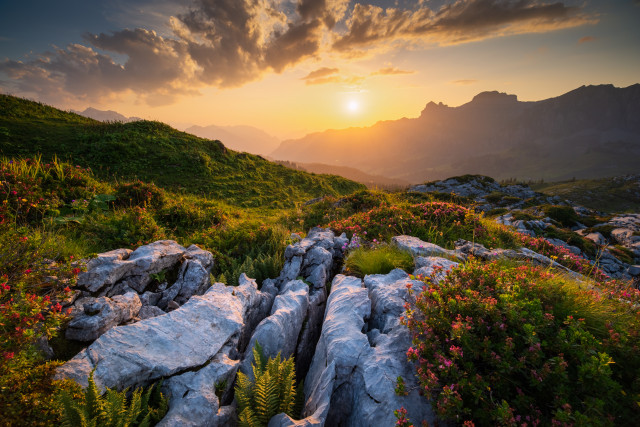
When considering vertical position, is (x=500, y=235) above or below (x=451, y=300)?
below

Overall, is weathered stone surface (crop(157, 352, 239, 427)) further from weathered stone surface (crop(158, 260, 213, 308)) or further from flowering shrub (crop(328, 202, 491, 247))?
flowering shrub (crop(328, 202, 491, 247))

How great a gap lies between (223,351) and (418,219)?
28.5 ft

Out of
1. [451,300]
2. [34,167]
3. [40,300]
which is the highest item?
[34,167]

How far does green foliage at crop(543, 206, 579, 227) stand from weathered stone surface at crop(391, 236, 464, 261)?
17939mm

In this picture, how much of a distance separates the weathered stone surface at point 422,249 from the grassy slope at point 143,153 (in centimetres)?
1609

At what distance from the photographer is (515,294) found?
11.7 feet

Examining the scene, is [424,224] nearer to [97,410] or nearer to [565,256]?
[565,256]

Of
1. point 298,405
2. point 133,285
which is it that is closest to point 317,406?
point 298,405

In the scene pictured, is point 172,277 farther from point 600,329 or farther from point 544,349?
point 600,329

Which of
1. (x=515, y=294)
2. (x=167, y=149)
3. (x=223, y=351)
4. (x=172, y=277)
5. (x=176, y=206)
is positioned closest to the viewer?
(x=515, y=294)

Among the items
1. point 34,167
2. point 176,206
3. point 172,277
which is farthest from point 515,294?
point 34,167

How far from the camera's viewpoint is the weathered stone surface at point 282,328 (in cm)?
474

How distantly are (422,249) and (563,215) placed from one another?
770 inches

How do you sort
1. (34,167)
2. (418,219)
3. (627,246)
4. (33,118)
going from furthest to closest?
(33,118) → (627,246) → (418,219) → (34,167)
